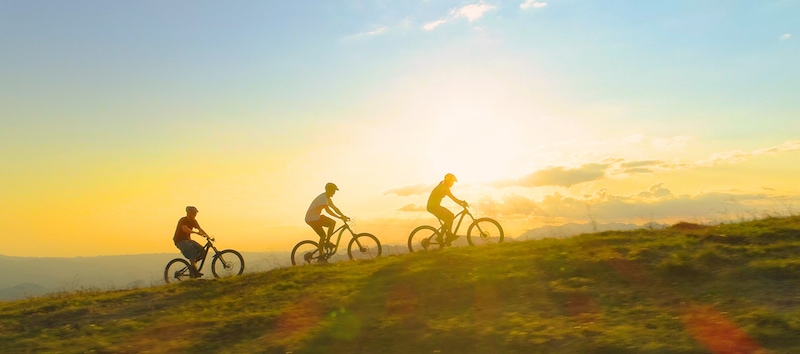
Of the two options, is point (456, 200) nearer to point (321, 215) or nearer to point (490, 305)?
point (321, 215)

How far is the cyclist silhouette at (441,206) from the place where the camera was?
710 inches

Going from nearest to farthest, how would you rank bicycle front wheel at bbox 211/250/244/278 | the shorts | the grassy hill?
the grassy hill → the shorts → bicycle front wheel at bbox 211/250/244/278

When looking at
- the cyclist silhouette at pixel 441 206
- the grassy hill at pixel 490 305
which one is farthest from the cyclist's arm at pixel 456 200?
the grassy hill at pixel 490 305

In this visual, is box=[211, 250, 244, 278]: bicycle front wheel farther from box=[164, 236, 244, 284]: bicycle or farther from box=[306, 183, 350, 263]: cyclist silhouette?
box=[306, 183, 350, 263]: cyclist silhouette

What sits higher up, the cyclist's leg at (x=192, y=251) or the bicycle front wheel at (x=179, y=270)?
the cyclist's leg at (x=192, y=251)

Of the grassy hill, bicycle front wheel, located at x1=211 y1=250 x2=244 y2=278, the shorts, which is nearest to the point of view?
the grassy hill

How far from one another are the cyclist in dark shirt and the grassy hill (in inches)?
68.3

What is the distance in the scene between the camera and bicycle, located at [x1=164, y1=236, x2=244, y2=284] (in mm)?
17234

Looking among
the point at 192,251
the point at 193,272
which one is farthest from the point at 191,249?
the point at 193,272

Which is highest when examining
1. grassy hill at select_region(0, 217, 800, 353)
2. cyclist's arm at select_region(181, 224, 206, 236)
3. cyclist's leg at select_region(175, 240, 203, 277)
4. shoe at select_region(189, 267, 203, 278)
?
cyclist's arm at select_region(181, 224, 206, 236)

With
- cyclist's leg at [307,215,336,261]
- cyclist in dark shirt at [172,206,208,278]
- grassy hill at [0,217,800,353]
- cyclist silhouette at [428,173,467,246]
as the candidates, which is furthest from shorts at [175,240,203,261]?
cyclist silhouette at [428,173,467,246]

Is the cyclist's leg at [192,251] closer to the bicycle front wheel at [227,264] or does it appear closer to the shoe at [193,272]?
the shoe at [193,272]

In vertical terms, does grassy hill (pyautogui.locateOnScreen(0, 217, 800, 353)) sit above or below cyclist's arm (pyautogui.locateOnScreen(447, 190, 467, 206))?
below

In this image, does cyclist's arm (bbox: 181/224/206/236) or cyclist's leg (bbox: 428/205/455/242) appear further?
cyclist's leg (bbox: 428/205/455/242)
